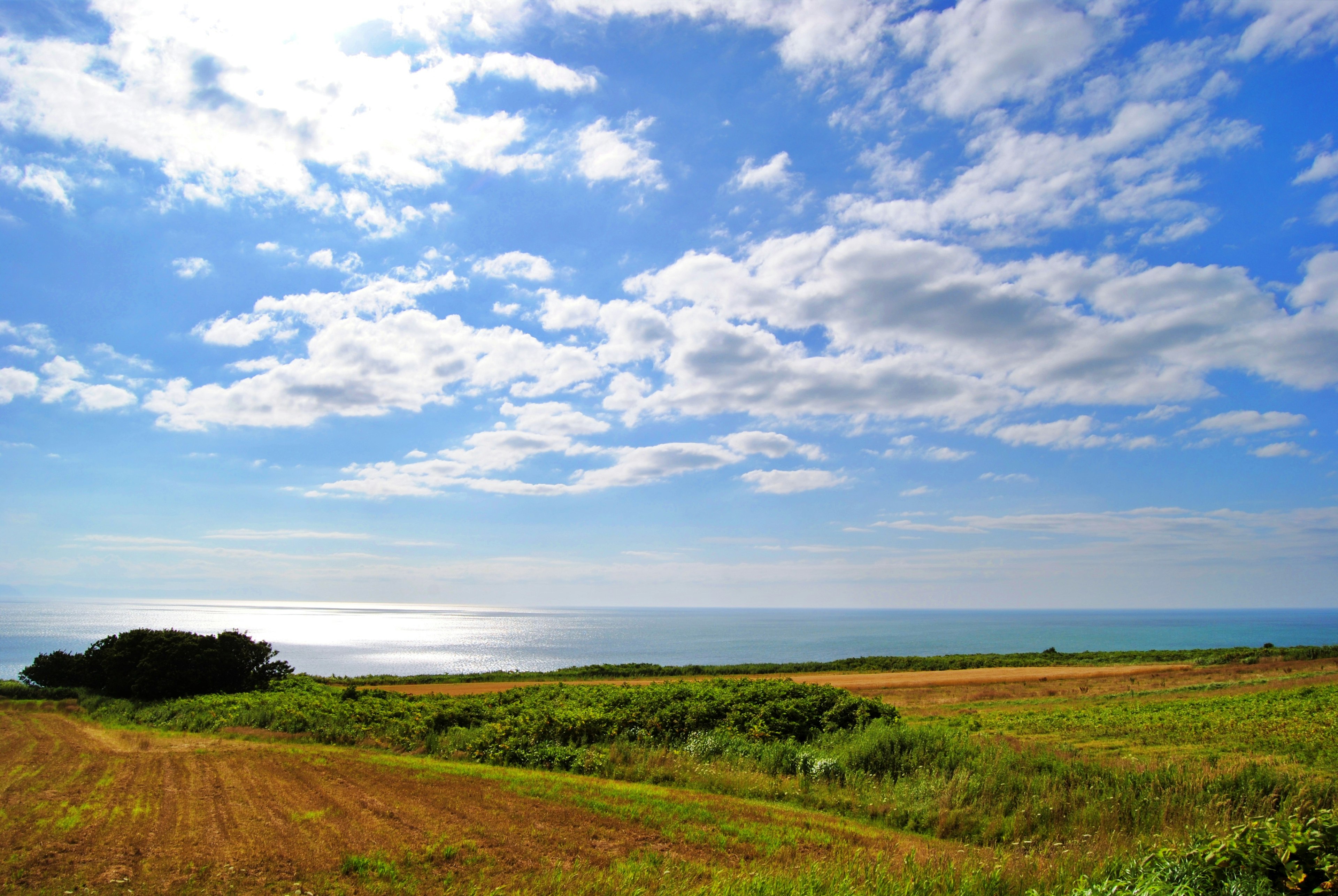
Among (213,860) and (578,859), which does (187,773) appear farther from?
(578,859)

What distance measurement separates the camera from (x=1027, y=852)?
30.9 feet

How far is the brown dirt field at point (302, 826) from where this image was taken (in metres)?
8.47

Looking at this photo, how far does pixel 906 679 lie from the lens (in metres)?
54.5

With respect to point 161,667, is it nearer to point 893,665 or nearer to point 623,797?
point 623,797

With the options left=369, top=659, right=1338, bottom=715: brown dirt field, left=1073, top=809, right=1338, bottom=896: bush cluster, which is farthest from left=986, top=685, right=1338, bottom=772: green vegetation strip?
left=1073, top=809, right=1338, bottom=896: bush cluster

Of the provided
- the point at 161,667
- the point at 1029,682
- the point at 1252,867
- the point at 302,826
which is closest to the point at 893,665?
the point at 1029,682

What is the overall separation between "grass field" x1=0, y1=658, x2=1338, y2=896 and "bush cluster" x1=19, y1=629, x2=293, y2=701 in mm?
6882

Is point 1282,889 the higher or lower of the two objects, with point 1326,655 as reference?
higher

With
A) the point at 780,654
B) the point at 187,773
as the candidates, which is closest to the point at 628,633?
the point at 780,654

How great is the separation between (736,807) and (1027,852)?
454 cm

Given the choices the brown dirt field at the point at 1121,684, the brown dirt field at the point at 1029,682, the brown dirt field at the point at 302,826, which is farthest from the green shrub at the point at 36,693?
the brown dirt field at the point at 1121,684

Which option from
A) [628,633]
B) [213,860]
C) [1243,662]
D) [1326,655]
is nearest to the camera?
[213,860]

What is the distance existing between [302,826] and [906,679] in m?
51.9

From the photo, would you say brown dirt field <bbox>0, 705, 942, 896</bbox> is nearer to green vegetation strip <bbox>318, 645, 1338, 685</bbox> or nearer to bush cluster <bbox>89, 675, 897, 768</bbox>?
bush cluster <bbox>89, 675, 897, 768</bbox>
